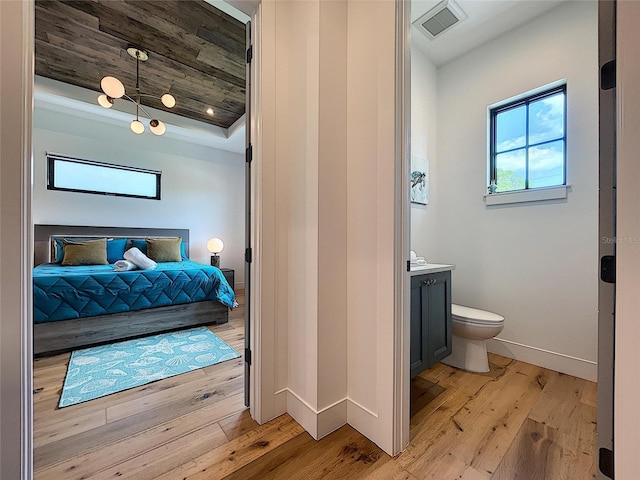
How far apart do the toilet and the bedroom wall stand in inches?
161

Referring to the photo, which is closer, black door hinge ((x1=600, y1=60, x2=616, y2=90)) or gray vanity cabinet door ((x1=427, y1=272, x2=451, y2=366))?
black door hinge ((x1=600, y1=60, x2=616, y2=90))

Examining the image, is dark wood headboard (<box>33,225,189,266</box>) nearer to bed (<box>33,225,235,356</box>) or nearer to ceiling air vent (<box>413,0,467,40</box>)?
bed (<box>33,225,235,356</box>)

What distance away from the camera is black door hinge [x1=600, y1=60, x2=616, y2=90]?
2.45 ft

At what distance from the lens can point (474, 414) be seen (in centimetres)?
154

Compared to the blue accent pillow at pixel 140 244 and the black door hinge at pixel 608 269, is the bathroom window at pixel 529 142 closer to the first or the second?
the black door hinge at pixel 608 269

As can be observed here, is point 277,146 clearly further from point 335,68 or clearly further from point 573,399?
point 573,399

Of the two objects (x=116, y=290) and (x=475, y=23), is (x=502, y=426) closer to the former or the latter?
(x=475, y=23)

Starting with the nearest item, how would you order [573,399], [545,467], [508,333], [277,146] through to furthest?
1. [545,467]
2. [277,146]
3. [573,399]
4. [508,333]

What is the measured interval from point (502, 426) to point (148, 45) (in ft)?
13.6

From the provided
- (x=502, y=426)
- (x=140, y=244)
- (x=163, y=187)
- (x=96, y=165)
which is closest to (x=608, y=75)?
(x=502, y=426)

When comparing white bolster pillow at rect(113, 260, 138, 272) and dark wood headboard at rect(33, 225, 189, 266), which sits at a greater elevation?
dark wood headboard at rect(33, 225, 189, 266)

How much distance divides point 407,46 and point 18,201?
1.68 m

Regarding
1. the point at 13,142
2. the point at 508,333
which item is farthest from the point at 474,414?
the point at 13,142

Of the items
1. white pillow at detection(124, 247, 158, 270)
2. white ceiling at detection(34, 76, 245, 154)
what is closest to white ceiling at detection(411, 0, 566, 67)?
white ceiling at detection(34, 76, 245, 154)
